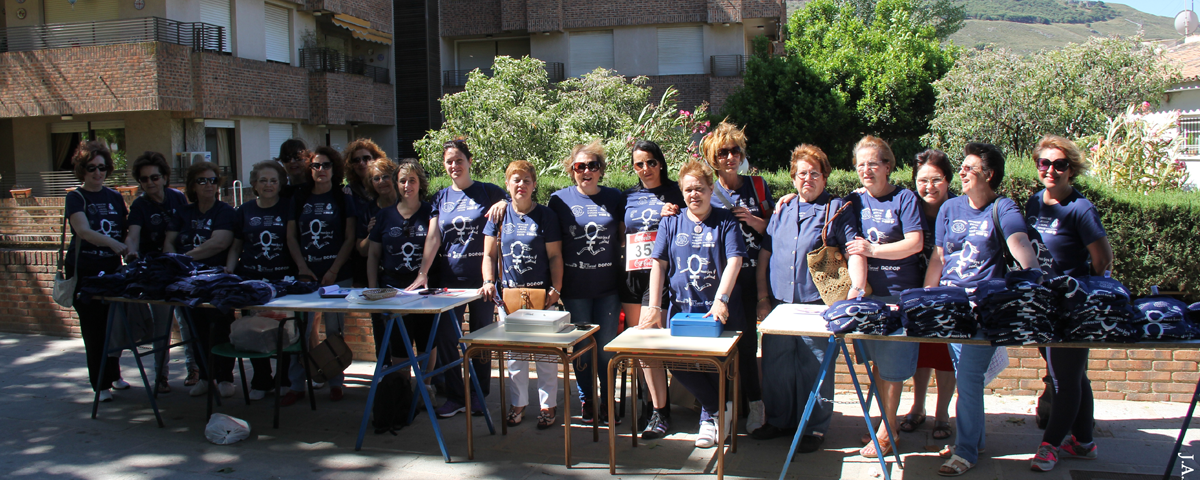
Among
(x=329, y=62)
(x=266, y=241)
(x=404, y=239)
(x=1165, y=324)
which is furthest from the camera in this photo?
(x=329, y=62)

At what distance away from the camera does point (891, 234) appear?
429 cm

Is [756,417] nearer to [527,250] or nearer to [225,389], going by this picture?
[527,250]

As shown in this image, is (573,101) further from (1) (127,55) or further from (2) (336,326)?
(1) (127,55)

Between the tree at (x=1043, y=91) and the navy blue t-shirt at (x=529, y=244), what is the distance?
12.7 meters

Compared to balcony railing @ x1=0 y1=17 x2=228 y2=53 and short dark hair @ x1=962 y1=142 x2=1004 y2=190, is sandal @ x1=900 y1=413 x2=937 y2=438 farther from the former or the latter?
balcony railing @ x1=0 y1=17 x2=228 y2=53

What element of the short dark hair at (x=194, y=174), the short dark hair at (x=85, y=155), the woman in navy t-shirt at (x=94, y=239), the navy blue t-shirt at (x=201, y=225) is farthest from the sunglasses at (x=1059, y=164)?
the short dark hair at (x=85, y=155)

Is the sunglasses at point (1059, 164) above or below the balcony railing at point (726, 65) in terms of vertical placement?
below

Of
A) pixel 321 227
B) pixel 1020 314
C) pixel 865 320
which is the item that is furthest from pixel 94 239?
pixel 1020 314

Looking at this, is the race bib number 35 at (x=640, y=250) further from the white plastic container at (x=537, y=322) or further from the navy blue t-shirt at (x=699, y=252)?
the white plastic container at (x=537, y=322)

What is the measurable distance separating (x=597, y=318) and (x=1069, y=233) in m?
2.74

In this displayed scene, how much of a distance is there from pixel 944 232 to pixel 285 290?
13.6 feet

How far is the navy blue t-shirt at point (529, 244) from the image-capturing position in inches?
197

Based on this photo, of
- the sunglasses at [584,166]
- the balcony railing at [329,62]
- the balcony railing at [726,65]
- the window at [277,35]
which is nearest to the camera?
the sunglasses at [584,166]

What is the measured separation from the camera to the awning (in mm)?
22953
